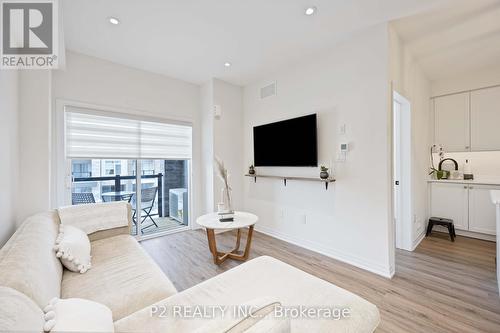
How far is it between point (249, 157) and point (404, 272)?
2.77 meters

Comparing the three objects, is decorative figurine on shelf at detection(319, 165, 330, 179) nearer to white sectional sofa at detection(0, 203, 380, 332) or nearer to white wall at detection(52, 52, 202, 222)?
white sectional sofa at detection(0, 203, 380, 332)

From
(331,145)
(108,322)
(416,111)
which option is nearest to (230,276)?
(108,322)

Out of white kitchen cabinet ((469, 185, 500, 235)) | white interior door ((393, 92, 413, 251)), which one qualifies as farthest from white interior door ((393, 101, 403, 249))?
white kitchen cabinet ((469, 185, 500, 235))

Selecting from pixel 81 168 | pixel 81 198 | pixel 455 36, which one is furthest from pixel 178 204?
pixel 455 36

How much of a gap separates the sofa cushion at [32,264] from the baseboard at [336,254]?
2673mm

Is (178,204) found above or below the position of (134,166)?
below

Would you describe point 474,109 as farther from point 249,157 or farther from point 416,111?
point 249,157

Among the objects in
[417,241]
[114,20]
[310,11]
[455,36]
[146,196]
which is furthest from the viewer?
[146,196]

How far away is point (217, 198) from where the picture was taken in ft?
12.5

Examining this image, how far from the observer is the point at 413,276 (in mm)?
2260

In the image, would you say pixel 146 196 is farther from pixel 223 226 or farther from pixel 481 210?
pixel 481 210

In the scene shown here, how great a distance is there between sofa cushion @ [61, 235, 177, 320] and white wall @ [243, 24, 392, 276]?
82.9 inches

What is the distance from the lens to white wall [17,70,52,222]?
2.08 m

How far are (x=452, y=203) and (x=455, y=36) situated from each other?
2.48m
